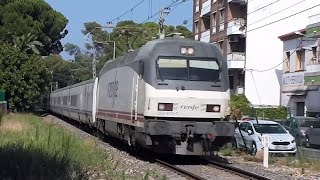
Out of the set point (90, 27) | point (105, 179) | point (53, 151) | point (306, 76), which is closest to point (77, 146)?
point (53, 151)

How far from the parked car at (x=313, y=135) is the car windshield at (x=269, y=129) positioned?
5.47 meters

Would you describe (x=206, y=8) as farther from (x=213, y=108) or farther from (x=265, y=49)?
(x=213, y=108)

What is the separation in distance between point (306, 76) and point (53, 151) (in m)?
26.9

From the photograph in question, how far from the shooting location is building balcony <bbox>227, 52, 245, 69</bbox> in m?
50.6

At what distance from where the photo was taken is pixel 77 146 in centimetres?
1719

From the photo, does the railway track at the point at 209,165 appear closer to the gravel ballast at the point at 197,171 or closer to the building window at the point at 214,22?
the gravel ballast at the point at 197,171

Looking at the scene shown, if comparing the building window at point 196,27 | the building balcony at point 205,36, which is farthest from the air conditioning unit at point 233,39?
the building window at point 196,27

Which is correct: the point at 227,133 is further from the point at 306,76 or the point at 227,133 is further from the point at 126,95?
the point at 306,76

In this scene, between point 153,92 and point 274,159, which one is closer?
point 153,92

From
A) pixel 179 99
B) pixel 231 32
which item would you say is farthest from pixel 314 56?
pixel 179 99

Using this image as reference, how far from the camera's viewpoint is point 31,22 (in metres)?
58.9

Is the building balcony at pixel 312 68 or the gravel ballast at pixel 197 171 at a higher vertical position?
the building balcony at pixel 312 68

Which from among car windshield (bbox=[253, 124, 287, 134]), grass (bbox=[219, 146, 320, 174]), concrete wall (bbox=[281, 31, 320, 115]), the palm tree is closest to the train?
grass (bbox=[219, 146, 320, 174])

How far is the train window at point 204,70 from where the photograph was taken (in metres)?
17.5
